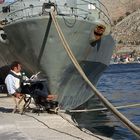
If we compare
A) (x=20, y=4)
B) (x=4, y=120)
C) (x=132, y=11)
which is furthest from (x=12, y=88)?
(x=132, y=11)

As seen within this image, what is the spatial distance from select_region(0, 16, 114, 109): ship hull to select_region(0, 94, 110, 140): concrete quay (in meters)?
4.26

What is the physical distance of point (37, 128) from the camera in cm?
1600

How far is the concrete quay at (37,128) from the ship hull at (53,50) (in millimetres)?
4263

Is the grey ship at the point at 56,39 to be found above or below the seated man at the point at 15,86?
above

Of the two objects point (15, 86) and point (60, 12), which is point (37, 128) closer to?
point (15, 86)

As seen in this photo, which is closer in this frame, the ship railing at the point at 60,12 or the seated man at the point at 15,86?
the seated man at the point at 15,86

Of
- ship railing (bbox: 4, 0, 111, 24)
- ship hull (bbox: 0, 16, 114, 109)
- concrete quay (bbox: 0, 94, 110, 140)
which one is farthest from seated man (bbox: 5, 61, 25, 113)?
ship railing (bbox: 4, 0, 111, 24)

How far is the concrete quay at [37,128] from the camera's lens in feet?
47.9

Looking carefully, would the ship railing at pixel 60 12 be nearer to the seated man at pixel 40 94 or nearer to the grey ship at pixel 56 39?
the grey ship at pixel 56 39

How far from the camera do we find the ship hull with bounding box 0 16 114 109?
75.5 feet

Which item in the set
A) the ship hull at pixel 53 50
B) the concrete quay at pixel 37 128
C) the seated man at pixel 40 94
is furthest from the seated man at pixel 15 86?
the ship hull at pixel 53 50

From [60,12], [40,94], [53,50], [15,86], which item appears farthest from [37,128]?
[60,12]

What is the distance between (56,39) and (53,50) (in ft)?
1.49

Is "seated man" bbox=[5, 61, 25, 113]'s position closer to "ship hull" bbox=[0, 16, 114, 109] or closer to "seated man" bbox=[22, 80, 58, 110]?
"seated man" bbox=[22, 80, 58, 110]
